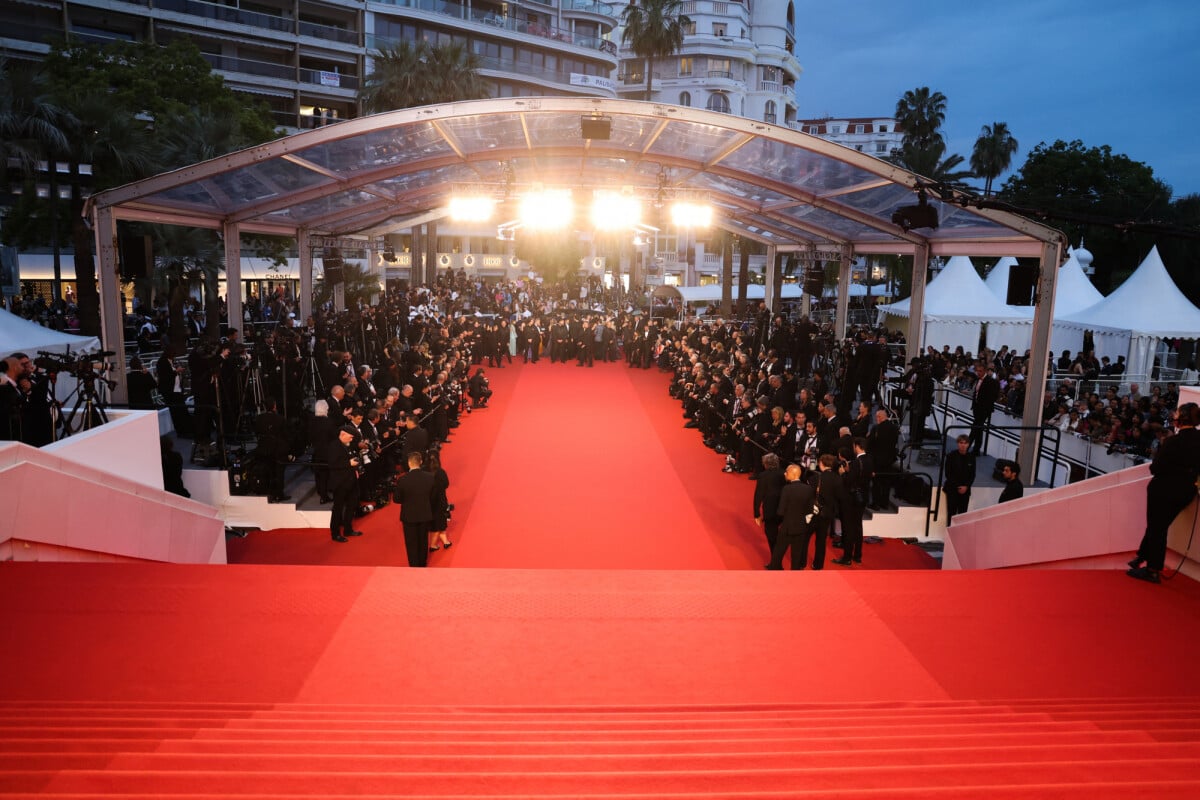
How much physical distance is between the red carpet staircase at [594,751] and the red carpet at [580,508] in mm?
5256

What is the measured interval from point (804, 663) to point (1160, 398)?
41.3ft

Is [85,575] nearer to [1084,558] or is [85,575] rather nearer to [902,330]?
[1084,558]

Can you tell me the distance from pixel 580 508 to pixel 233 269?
8.69m

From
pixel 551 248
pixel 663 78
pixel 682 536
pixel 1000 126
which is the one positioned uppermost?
pixel 663 78

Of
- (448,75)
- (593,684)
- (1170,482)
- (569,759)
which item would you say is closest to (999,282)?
(448,75)

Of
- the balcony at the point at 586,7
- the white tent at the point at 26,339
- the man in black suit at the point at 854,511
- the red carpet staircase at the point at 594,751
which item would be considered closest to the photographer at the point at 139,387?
the white tent at the point at 26,339

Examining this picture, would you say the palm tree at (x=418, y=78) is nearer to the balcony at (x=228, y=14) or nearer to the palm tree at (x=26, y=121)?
the palm tree at (x=26, y=121)

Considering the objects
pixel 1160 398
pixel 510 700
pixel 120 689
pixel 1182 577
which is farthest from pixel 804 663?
pixel 1160 398

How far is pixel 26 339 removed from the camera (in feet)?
45.0

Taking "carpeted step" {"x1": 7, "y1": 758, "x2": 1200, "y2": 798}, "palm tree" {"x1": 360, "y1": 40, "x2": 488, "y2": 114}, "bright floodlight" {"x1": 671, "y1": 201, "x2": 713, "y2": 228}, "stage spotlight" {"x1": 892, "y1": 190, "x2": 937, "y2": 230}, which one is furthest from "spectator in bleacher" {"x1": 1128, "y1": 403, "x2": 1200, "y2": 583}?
"palm tree" {"x1": 360, "y1": 40, "x2": 488, "y2": 114}

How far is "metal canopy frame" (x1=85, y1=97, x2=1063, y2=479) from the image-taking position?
1116cm

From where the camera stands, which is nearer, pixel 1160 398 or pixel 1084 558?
pixel 1084 558

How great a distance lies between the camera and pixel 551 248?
156 ft

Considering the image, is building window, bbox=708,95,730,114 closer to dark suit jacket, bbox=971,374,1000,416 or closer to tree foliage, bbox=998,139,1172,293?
tree foliage, bbox=998,139,1172,293
